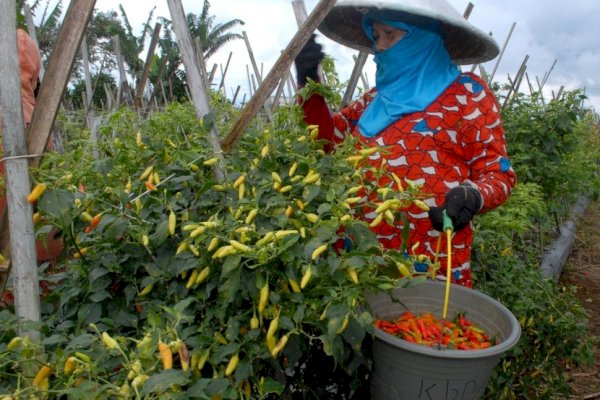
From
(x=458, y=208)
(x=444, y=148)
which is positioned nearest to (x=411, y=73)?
(x=444, y=148)

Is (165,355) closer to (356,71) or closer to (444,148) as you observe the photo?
(444,148)

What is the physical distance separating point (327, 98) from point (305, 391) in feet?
2.84

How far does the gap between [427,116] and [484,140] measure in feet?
0.60

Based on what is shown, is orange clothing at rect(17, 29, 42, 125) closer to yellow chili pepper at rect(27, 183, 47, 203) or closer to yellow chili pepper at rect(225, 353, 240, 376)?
yellow chili pepper at rect(27, 183, 47, 203)

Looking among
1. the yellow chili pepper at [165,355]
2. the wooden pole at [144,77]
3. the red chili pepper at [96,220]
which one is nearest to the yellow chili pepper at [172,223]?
the red chili pepper at [96,220]

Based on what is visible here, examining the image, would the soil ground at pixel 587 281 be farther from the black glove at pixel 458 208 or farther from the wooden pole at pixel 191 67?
the wooden pole at pixel 191 67

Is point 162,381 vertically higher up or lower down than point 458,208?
lower down

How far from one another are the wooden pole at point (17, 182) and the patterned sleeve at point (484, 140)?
3.85 ft

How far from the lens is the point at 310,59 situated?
1.76 m

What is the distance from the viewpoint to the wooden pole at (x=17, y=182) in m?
0.96

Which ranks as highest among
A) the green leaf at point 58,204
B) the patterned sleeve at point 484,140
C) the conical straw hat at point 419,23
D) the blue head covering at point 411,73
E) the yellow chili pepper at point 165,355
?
the conical straw hat at point 419,23

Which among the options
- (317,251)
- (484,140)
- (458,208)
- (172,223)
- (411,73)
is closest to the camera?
(317,251)

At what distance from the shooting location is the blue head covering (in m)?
1.70

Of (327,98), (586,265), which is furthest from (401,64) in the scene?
(586,265)
